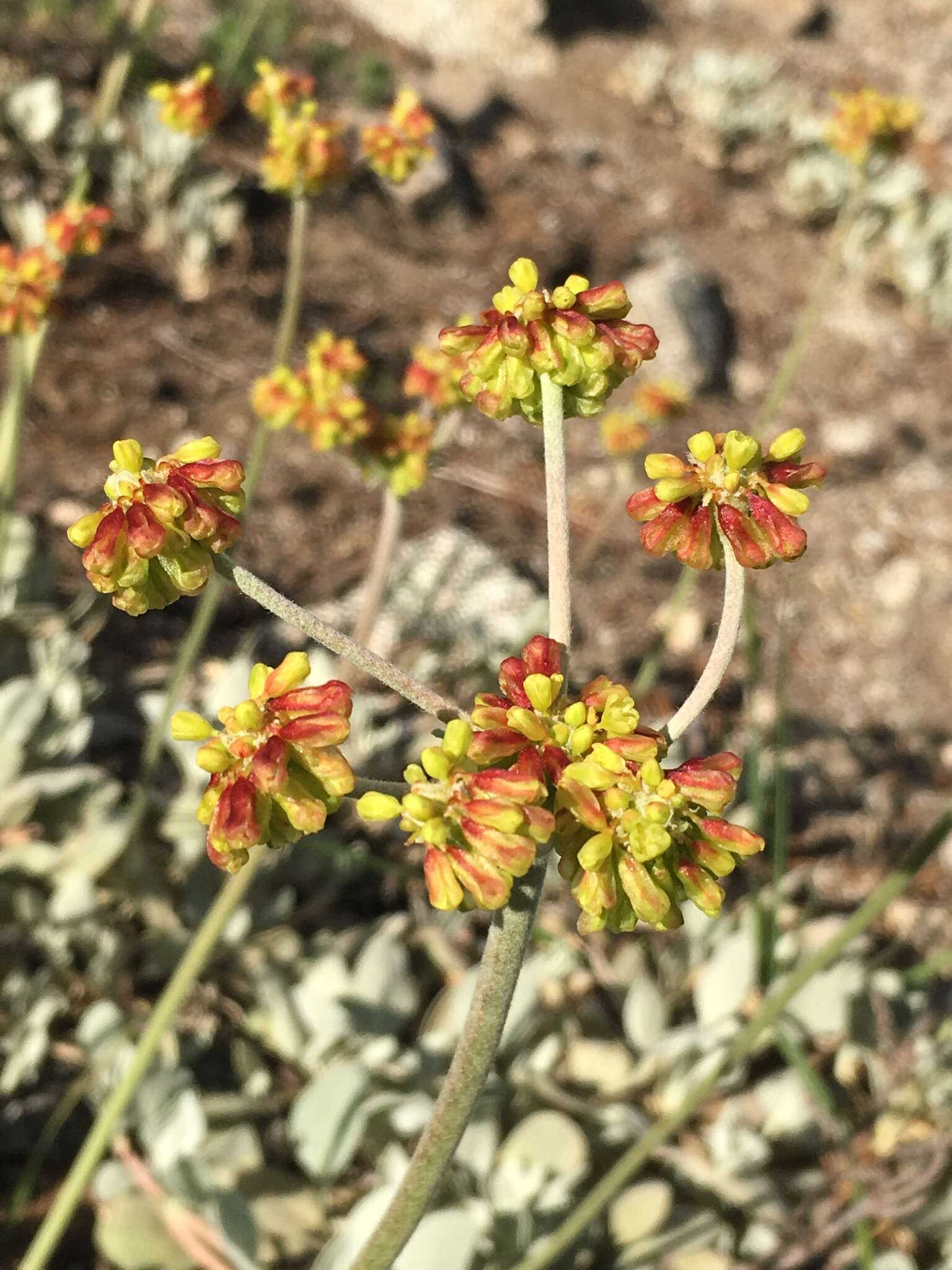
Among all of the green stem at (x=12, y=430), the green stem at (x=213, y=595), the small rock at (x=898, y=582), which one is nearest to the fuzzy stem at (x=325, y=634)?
the green stem at (x=213, y=595)

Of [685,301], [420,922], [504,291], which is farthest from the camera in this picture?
[685,301]

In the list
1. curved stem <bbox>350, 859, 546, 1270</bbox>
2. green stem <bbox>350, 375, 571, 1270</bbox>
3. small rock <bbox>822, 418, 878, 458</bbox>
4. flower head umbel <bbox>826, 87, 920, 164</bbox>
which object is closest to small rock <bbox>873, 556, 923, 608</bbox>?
small rock <bbox>822, 418, 878, 458</bbox>

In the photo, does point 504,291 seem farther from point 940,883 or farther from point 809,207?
point 809,207

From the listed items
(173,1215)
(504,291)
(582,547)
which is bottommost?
(173,1215)

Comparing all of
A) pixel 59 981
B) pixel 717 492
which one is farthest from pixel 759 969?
pixel 717 492

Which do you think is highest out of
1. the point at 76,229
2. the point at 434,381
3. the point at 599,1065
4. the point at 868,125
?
the point at 868,125

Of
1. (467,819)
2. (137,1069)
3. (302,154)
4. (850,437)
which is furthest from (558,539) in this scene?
(850,437)

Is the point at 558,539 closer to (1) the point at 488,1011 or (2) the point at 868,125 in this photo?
(1) the point at 488,1011
